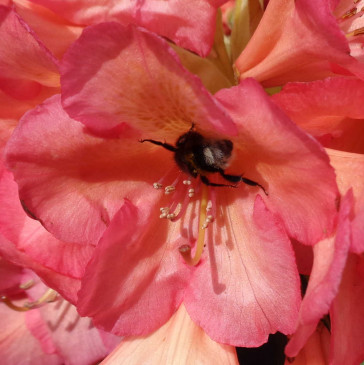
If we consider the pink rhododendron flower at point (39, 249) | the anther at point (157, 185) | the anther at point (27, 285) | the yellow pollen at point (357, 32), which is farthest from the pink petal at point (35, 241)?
the yellow pollen at point (357, 32)

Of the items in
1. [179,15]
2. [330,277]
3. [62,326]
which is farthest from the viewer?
[62,326]

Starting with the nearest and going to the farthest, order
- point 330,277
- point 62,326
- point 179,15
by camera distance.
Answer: point 330,277, point 179,15, point 62,326

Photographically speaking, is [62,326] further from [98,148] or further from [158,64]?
[158,64]

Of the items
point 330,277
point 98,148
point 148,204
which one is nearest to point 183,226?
point 148,204

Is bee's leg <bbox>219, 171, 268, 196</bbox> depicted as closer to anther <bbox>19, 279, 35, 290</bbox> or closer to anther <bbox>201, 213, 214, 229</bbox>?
anther <bbox>201, 213, 214, 229</bbox>

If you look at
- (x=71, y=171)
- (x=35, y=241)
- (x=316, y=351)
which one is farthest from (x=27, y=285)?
(x=316, y=351)

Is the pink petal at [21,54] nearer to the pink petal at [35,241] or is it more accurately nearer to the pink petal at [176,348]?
the pink petal at [35,241]

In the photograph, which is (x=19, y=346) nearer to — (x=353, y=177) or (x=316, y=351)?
(x=316, y=351)
